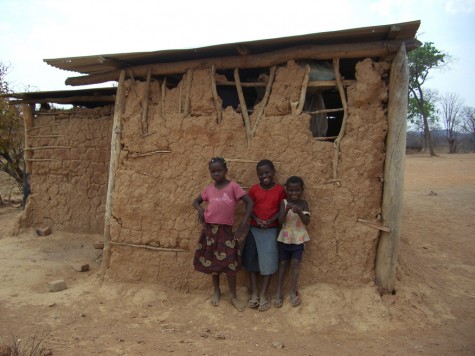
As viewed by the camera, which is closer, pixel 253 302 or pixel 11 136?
pixel 253 302

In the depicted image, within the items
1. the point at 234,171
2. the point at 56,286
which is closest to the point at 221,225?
the point at 234,171

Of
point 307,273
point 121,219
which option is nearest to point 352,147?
point 307,273

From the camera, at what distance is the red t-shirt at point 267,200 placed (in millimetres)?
3596

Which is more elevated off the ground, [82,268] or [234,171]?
[234,171]

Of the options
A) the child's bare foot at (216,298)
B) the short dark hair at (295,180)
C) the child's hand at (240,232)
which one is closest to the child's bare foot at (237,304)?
the child's bare foot at (216,298)

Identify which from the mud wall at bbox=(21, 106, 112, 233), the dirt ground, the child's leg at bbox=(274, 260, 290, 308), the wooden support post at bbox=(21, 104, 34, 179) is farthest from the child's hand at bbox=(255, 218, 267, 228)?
the wooden support post at bbox=(21, 104, 34, 179)

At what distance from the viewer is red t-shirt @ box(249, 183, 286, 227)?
3.60 meters

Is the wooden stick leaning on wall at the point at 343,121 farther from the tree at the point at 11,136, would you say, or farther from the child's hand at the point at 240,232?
the tree at the point at 11,136

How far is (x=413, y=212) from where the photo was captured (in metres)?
7.27

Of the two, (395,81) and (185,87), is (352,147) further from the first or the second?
(185,87)

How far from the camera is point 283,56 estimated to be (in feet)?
12.3

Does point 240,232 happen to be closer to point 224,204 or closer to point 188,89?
point 224,204

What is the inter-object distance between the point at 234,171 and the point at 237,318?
1400 mm

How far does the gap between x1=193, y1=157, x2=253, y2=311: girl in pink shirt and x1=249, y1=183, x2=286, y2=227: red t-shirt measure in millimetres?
146
